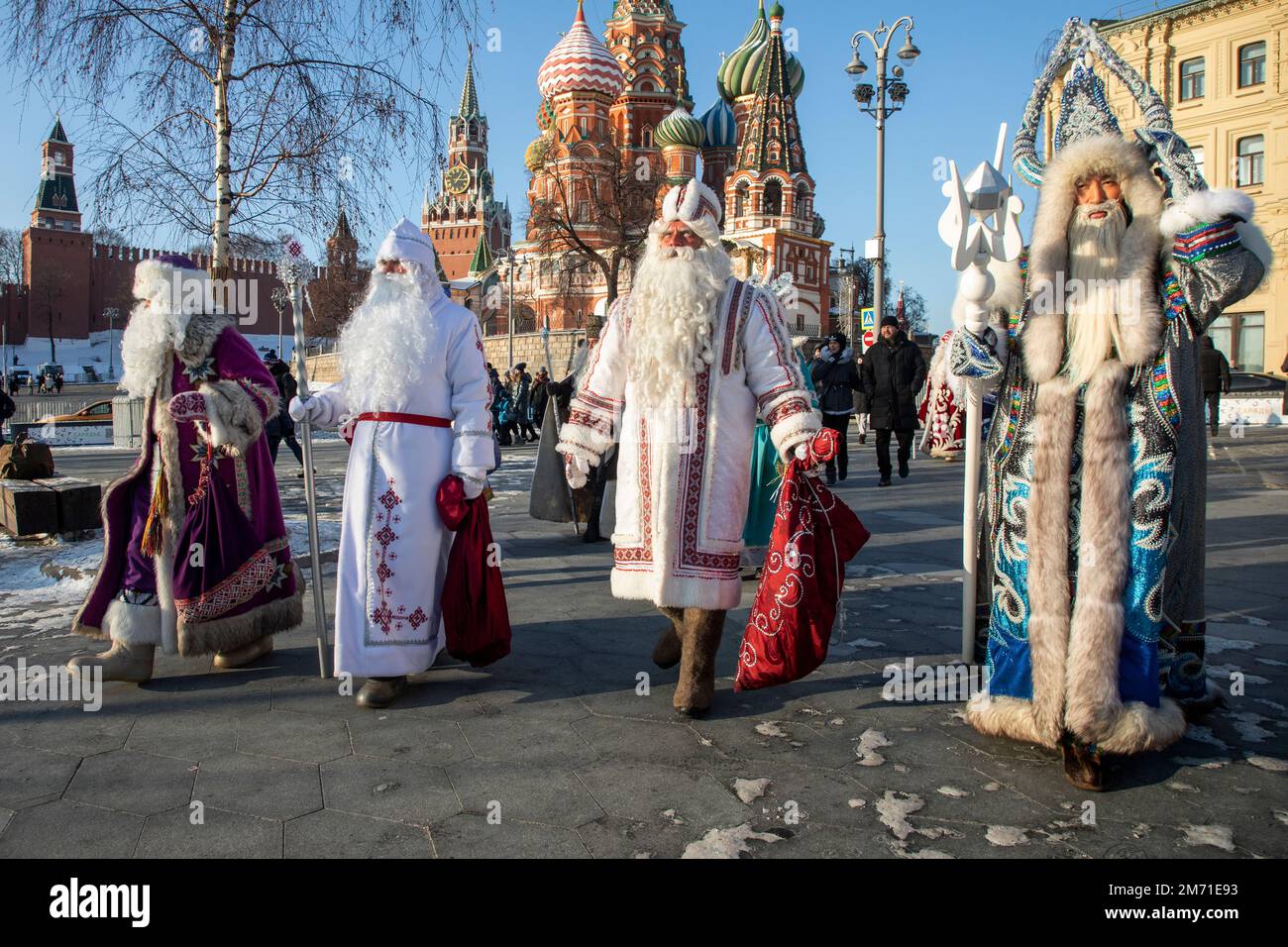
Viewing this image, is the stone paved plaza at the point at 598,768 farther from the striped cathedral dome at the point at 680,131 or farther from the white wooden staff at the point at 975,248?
the striped cathedral dome at the point at 680,131

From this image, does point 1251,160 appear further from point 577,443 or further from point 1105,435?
point 577,443

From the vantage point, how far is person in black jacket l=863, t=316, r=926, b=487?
39.2 feet

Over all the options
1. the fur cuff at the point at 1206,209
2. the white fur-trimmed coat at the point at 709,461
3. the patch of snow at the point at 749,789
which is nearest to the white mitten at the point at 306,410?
the white fur-trimmed coat at the point at 709,461

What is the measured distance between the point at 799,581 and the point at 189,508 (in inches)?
109

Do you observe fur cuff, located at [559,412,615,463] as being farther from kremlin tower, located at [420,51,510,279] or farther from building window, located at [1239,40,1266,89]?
kremlin tower, located at [420,51,510,279]

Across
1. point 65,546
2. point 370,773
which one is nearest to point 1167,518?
point 370,773

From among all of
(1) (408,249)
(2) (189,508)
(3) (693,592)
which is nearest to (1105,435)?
(3) (693,592)

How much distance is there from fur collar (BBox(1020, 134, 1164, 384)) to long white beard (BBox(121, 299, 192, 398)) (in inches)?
145

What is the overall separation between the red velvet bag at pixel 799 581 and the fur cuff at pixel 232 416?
2.45 meters

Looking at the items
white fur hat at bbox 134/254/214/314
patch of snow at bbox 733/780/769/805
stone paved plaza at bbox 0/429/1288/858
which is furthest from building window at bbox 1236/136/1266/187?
patch of snow at bbox 733/780/769/805

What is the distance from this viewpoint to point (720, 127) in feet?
200

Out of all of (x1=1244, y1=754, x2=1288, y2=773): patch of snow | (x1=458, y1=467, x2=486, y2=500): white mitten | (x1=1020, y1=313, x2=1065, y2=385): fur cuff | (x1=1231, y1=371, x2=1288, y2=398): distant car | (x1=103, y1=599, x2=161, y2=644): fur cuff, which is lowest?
(x1=1244, y1=754, x2=1288, y2=773): patch of snow

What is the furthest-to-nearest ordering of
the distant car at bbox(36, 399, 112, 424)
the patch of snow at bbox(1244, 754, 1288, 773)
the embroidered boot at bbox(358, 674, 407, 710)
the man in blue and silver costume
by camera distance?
1. the distant car at bbox(36, 399, 112, 424)
2. the embroidered boot at bbox(358, 674, 407, 710)
3. the patch of snow at bbox(1244, 754, 1288, 773)
4. the man in blue and silver costume

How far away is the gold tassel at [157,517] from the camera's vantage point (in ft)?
13.9
